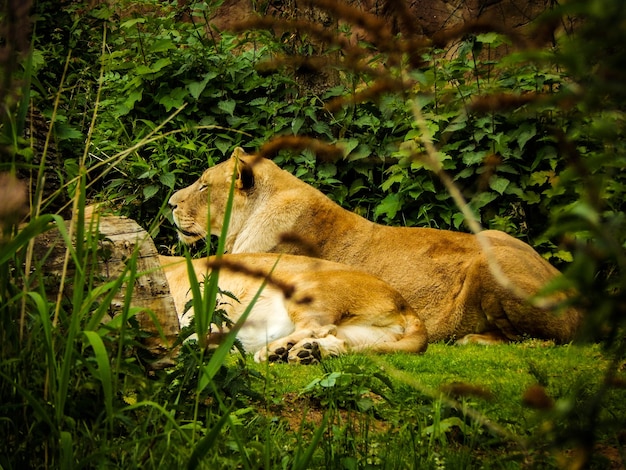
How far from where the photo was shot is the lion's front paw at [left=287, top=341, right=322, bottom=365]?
5.81 m

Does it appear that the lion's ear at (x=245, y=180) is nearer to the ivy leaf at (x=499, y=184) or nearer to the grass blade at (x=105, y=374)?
the ivy leaf at (x=499, y=184)

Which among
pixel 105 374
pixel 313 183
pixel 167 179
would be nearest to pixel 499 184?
pixel 313 183

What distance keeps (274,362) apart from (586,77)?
476 cm

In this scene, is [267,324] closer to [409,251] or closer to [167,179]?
[409,251]

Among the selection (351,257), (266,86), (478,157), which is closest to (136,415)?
(351,257)

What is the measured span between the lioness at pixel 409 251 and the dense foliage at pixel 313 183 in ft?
2.02

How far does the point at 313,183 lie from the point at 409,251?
2257mm

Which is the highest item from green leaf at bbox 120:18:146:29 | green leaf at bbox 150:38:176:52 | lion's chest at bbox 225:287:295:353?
green leaf at bbox 120:18:146:29

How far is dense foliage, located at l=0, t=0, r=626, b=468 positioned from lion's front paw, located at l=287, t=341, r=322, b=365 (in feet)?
1.65

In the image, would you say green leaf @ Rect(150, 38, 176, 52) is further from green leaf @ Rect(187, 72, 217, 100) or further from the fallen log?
the fallen log

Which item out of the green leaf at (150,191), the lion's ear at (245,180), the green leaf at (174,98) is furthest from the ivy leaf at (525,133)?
the green leaf at (150,191)

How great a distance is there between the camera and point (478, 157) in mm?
9023

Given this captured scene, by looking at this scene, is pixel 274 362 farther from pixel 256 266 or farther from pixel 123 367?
pixel 123 367

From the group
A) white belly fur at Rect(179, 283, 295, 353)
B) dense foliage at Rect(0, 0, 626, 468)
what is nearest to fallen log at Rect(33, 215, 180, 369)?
dense foliage at Rect(0, 0, 626, 468)
